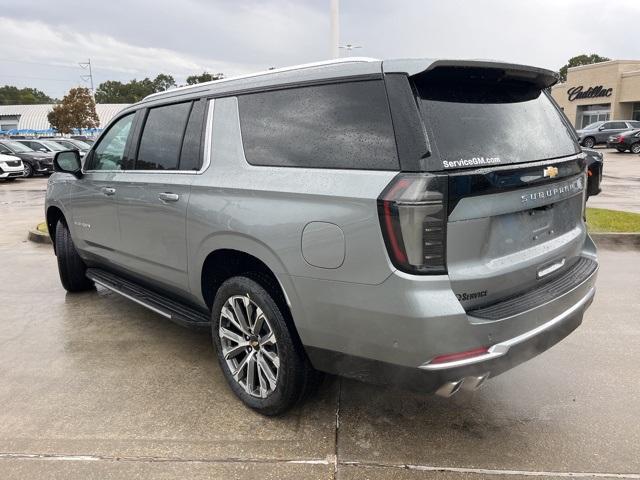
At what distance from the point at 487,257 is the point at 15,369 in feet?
11.1

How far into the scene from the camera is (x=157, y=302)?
3828mm

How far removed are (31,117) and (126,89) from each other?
37.7 metres

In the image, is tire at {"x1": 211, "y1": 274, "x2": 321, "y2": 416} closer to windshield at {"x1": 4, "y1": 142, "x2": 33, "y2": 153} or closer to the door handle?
the door handle

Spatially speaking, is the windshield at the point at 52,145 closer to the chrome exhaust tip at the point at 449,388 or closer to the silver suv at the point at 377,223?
the silver suv at the point at 377,223

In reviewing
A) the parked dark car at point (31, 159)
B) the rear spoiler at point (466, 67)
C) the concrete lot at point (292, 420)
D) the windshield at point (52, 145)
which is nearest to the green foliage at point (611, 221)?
the concrete lot at point (292, 420)

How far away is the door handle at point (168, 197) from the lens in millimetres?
3434

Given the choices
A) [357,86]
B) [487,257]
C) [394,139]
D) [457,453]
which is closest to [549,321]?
[487,257]

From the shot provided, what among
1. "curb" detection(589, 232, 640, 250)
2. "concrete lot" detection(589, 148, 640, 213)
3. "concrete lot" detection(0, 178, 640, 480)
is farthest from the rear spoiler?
"concrete lot" detection(589, 148, 640, 213)

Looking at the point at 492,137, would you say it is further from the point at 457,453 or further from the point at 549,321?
the point at 457,453

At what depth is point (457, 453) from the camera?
9.00 feet

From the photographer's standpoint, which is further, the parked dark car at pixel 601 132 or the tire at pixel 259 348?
the parked dark car at pixel 601 132

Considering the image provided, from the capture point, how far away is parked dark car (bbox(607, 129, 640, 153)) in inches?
1074

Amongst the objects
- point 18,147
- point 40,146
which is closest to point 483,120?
point 18,147

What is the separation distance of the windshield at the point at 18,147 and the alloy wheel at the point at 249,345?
2314cm
